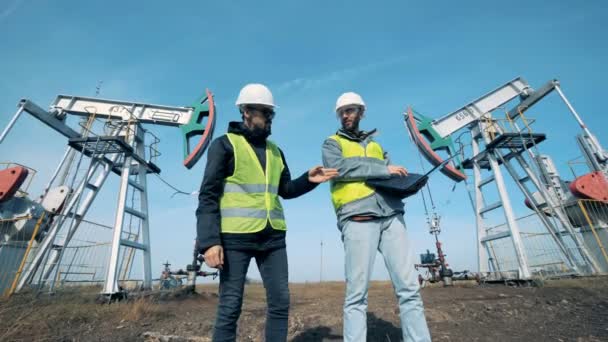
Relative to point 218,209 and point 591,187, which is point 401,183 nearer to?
point 218,209

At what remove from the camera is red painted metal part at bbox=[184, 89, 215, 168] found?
22.6 ft

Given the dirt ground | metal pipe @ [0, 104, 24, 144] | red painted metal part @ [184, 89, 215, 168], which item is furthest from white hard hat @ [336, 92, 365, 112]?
metal pipe @ [0, 104, 24, 144]

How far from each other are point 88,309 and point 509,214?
9215 millimetres

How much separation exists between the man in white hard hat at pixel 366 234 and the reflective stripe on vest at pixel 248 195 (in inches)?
21.2

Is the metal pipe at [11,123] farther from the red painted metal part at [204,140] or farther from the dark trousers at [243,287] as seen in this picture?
the dark trousers at [243,287]

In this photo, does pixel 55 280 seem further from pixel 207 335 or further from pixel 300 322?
pixel 300 322

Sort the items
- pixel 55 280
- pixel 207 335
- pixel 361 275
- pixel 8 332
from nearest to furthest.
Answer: pixel 361 275 → pixel 8 332 → pixel 207 335 → pixel 55 280

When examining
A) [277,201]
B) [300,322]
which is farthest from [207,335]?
[277,201]

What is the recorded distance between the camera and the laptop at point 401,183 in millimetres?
2334

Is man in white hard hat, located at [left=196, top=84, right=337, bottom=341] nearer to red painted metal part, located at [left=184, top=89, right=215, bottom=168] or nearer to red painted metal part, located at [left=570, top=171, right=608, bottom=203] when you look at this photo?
red painted metal part, located at [left=184, top=89, right=215, bottom=168]

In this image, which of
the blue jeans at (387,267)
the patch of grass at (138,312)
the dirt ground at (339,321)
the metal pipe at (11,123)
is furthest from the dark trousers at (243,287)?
the metal pipe at (11,123)

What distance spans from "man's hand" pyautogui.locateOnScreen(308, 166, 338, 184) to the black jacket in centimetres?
42

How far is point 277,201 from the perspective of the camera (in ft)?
7.26

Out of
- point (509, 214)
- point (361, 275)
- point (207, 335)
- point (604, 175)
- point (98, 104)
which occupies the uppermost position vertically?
point (98, 104)
